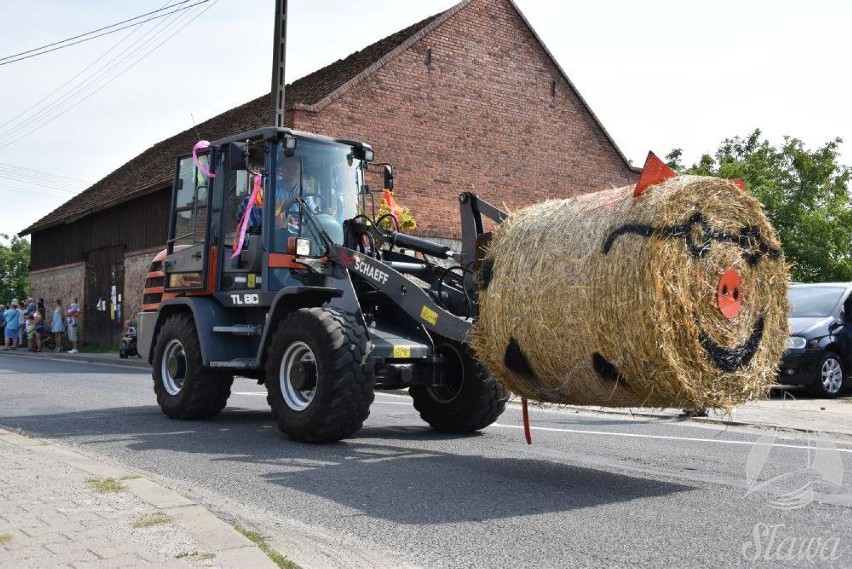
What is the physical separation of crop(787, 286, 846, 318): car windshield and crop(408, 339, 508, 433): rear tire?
761 centimetres

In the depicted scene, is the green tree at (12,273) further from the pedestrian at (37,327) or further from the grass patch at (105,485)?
the grass patch at (105,485)

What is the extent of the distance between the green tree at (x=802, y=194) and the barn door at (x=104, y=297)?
64.6 ft

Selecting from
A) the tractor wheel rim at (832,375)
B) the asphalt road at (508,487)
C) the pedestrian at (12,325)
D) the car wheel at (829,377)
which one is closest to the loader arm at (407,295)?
the asphalt road at (508,487)

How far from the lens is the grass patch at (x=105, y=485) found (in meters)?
5.68

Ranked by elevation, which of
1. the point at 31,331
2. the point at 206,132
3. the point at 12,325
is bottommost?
the point at 31,331

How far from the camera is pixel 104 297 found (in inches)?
1326

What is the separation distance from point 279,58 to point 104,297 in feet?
58.4

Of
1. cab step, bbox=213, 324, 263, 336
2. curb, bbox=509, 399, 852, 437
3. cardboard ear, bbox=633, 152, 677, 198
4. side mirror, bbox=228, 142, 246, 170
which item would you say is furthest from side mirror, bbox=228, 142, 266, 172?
cardboard ear, bbox=633, 152, 677, 198

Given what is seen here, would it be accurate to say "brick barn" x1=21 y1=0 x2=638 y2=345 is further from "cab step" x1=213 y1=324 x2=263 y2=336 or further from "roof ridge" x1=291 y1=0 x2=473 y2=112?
"cab step" x1=213 y1=324 x2=263 y2=336

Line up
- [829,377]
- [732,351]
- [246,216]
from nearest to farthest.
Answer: [732,351] < [246,216] < [829,377]

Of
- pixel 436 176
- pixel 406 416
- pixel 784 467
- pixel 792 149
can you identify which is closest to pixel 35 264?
pixel 436 176

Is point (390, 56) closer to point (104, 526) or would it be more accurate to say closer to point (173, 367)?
point (173, 367)

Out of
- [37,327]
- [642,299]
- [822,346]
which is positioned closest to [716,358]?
[642,299]

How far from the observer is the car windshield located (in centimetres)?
1463
